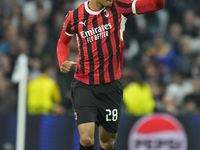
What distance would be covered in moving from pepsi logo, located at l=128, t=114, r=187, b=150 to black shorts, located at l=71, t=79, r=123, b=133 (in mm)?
2219

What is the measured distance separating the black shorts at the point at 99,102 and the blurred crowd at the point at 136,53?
9.10 feet

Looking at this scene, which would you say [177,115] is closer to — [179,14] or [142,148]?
[142,148]

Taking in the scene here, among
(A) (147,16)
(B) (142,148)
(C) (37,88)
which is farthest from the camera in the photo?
(A) (147,16)

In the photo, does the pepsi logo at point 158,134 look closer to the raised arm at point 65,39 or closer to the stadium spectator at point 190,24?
the raised arm at point 65,39

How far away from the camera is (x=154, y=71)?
347 inches

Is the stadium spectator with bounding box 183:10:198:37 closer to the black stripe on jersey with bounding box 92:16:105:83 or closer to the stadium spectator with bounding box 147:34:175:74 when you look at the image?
the stadium spectator with bounding box 147:34:175:74

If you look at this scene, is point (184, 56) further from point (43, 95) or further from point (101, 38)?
point (101, 38)

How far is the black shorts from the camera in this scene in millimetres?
4609

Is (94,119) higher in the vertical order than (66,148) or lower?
higher

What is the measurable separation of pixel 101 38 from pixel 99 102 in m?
0.72

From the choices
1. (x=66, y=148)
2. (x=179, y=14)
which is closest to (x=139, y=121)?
(x=66, y=148)

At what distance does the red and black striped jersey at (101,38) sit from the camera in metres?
4.69

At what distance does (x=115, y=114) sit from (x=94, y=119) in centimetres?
32

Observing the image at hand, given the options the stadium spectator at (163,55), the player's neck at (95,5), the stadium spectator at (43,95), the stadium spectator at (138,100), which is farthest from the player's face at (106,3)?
Result: the stadium spectator at (163,55)
